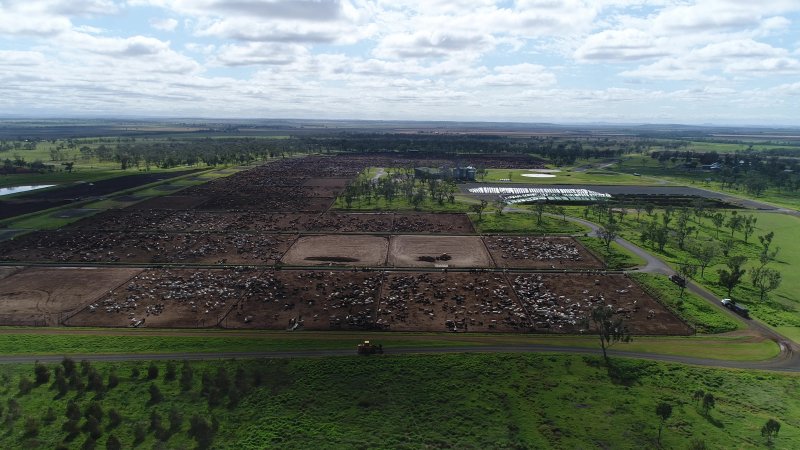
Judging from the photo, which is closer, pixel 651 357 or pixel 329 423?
pixel 329 423

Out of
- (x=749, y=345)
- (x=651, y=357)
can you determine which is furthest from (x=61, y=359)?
(x=749, y=345)

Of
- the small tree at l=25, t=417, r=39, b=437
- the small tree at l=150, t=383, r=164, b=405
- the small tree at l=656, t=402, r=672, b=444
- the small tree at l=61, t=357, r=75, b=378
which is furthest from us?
the small tree at l=61, t=357, r=75, b=378

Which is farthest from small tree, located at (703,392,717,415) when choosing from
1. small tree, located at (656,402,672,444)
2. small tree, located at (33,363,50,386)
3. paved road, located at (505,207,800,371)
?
small tree, located at (33,363,50,386)

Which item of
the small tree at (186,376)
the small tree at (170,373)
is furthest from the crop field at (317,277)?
the small tree at (186,376)

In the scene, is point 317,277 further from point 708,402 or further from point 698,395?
point 708,402

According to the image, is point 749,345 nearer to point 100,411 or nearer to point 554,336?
point 554,336

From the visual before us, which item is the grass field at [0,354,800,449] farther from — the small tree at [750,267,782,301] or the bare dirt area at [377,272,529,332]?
the small tree at [750,267,782,301]
